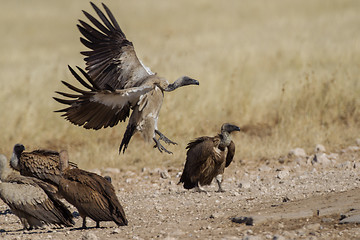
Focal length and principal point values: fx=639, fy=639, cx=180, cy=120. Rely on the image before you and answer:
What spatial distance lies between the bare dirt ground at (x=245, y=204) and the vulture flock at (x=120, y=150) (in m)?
0.23

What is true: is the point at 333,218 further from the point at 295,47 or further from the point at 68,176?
the point at 295,47

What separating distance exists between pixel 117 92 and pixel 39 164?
4.95ft

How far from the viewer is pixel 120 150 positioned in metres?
8.26

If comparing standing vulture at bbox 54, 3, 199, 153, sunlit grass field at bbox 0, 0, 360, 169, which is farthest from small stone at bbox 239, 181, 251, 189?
sunlit grass field at bbox 0, 0, 360, 169

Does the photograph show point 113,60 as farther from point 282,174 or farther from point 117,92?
point 282,174

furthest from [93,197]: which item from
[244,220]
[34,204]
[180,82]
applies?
[180,82]

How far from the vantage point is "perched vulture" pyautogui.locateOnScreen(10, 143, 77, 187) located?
8.32 metres

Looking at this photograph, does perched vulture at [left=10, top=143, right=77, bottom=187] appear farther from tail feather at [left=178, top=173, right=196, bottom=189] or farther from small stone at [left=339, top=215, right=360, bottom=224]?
small stone at [left=339, top=215, right=360, bottom=224]

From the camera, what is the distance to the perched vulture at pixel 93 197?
670 centimetres

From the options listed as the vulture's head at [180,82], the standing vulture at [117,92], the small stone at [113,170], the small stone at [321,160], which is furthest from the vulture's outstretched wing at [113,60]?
the small stone at [321,160]

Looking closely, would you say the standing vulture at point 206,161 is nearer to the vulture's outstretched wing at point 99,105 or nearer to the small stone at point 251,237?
the vulture's outstretched wing at point 99,105

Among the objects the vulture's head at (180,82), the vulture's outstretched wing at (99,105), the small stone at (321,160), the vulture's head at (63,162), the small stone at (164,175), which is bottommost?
the small stone at (164,175)

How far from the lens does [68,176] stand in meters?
7.02

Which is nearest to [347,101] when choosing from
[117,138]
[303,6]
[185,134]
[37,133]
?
[185,134]
